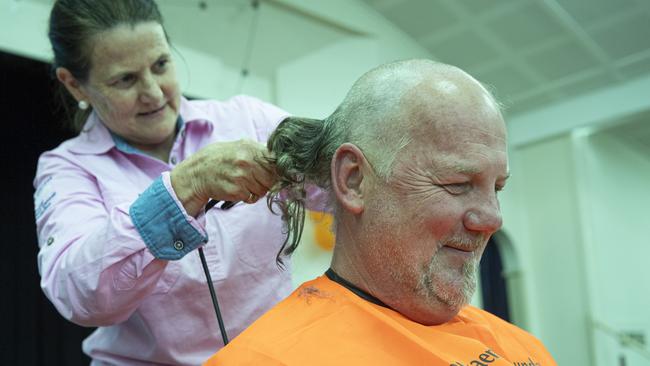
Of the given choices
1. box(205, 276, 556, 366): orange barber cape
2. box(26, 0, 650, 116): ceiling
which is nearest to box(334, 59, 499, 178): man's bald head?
box(205, 276, 556, 366): orange barber cape

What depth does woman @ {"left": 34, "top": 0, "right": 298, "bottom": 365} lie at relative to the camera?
49.6 inches

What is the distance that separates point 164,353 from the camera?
145 centimetres

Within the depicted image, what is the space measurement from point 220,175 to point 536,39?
4978mm

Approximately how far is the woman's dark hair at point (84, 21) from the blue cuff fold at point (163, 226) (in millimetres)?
490

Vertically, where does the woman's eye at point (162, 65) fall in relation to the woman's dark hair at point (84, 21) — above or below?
below

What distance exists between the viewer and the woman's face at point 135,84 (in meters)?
1.57

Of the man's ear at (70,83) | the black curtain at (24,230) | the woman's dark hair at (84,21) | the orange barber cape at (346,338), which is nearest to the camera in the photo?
the orange barber cape at (346,338)

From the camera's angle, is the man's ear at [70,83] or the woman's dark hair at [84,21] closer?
the woman's dark hair at [84,21]

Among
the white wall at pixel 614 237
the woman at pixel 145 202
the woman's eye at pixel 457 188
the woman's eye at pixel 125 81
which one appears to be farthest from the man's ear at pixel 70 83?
the white wall at pixel 614 237

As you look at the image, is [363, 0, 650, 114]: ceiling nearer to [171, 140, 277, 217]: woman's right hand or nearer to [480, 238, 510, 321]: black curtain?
[480, 238, 510, 321]: black curtain

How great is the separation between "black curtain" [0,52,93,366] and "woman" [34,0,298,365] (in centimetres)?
225

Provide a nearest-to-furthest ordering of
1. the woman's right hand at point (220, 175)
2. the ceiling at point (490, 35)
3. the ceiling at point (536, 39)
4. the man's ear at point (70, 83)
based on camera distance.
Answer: the woman's right hand at point (220, 175)
the man's ear at point (70, 83)
the ceiling at point (490, 35)
the ceiling at point (536, 39)

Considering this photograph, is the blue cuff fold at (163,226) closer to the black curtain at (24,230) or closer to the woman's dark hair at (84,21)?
the woman's dark hair at (84,21)

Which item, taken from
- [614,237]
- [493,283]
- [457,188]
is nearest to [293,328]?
[457,188]
